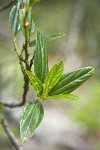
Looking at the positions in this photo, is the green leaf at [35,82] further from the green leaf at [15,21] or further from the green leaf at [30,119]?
the green leaf at [15,21]

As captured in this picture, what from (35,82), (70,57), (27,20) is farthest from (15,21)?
(70,57)

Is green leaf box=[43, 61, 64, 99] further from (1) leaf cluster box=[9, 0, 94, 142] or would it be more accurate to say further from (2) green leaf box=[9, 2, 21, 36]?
(2) green leaf box=[9, 2, 21, 36]

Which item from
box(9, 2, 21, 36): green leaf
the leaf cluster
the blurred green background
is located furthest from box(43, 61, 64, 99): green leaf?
the blurred green background

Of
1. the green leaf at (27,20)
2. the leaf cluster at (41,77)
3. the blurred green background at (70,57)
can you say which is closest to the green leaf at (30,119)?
the leaf cluster at (41,77)

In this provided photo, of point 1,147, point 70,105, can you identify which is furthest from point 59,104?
point 1,147

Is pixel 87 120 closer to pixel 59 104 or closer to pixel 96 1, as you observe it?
pixel 59 104

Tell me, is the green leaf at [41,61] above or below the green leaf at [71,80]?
above
